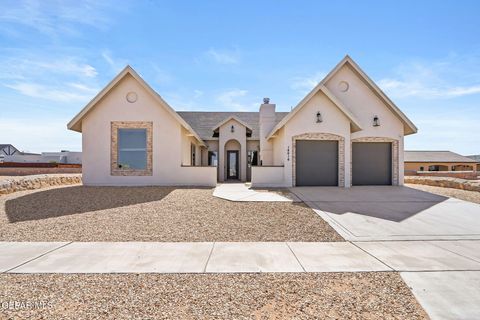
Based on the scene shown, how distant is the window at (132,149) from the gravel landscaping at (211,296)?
37.1 ft

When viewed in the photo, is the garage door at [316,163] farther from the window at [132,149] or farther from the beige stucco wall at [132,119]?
the window at [132,149]

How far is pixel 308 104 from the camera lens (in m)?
14.6

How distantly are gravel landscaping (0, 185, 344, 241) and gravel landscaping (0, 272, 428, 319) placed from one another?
1.96 meters

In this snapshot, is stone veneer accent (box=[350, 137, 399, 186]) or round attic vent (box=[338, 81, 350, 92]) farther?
round attic vent (box=[338, 81, 350, 92])

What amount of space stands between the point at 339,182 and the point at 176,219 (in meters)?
10.4

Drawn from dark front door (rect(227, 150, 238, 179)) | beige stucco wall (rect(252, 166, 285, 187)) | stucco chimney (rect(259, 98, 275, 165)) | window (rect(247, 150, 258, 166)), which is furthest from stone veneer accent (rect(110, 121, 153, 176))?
window (rect(247, 150, 258, 166))

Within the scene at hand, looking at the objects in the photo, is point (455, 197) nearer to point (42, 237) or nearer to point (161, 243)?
point (161, 243)

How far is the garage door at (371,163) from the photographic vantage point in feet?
51.1

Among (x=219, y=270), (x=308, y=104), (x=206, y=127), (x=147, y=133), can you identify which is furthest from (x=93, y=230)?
(x=206, y=127)

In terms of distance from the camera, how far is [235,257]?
4.84m

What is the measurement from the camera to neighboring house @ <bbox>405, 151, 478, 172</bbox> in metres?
39.6

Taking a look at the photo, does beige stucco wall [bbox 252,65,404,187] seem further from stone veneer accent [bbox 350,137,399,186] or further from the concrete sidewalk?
the concrete sidewalk

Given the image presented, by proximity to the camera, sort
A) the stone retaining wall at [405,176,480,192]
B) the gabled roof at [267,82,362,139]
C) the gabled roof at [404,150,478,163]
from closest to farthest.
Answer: the stone retaining wall at [405,176,480,192], the gabled roof at [267,82,362,139], the gabled roof at [404,150,478,163]

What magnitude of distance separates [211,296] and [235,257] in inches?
54.0
